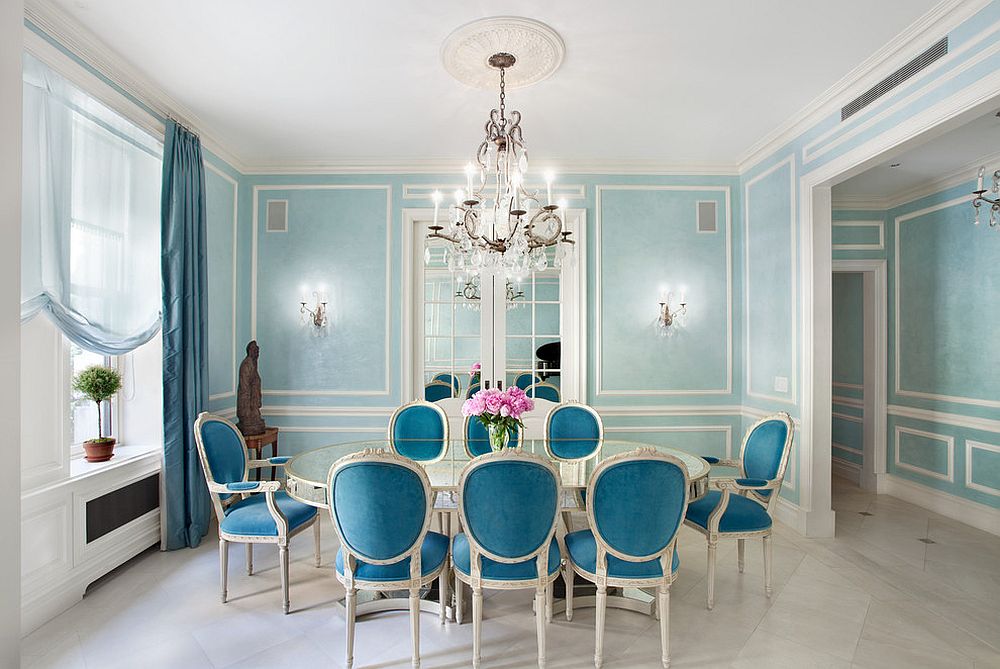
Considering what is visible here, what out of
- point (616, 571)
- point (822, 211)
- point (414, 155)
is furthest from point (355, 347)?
point (822, 211)

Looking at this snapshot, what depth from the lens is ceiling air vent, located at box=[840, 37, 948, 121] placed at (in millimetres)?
2723

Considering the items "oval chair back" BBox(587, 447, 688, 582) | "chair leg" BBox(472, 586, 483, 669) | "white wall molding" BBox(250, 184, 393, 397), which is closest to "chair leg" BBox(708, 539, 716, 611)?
"oval chair back" BBox(587, 447, 688, 582)

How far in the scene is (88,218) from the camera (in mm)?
2936

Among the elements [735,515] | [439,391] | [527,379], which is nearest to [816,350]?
[735,515]

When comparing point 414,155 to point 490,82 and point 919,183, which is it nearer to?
point 490,82

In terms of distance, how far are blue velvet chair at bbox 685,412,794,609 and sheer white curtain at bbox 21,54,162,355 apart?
11.6 feet

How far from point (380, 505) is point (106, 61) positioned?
297 cm

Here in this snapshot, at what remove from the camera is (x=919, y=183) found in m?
4.72

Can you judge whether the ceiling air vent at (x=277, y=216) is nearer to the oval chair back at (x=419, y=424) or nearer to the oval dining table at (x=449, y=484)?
the oval chair back at (x=419, y=424)

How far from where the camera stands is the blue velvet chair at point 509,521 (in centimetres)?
212

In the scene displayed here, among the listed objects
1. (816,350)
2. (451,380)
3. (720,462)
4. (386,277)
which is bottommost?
(720,462)

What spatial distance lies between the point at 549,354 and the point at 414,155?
2158 millimetres

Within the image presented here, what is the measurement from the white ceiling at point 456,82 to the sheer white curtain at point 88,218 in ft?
1.42

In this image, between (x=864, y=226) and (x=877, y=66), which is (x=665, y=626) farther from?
(x=864, y=226)
